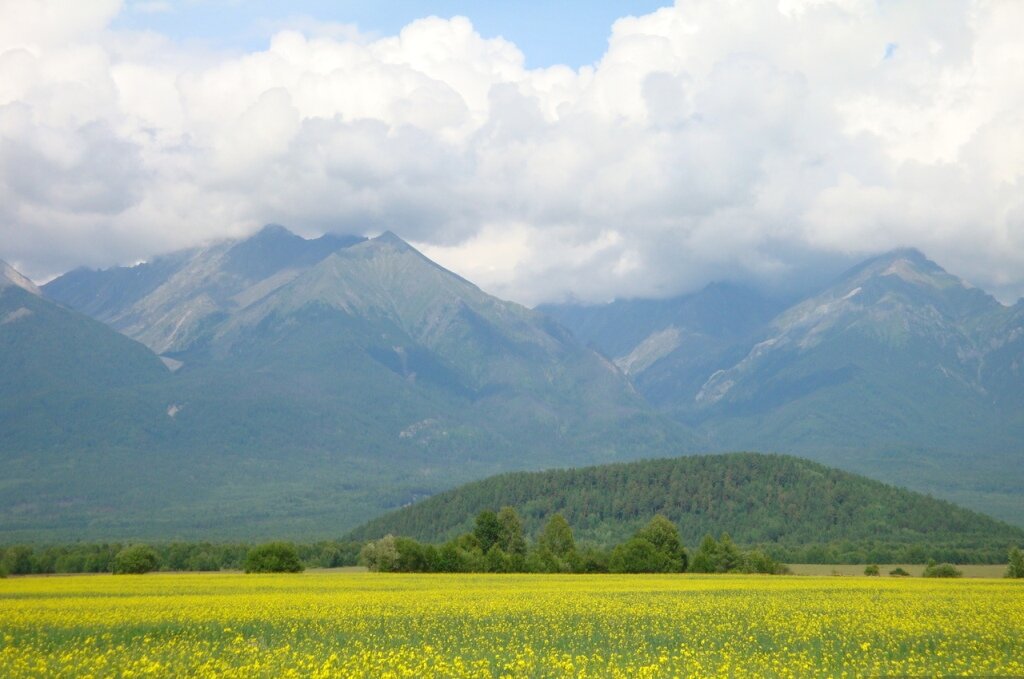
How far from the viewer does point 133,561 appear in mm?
106438

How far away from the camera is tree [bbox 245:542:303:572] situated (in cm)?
10844

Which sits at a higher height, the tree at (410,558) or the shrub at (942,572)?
the tree at (410,558)

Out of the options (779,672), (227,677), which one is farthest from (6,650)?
(779,672)

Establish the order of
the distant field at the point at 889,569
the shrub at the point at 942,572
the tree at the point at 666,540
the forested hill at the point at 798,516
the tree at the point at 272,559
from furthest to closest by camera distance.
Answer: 1. the forested hill at the point at 798,516
2. the tree at the point at 666,540
3. the distant field at the point at 889,569
4. the tree at the point at 272,559
5. the shrub at the point at 942,572

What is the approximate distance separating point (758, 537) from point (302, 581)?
117 meters

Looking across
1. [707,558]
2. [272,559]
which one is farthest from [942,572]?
[272,559]

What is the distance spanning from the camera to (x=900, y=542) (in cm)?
16600

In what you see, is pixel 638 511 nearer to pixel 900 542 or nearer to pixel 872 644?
pixel 900 542

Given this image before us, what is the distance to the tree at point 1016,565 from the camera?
10162 cm

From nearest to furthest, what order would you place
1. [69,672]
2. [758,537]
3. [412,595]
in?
[69,672]
[412,595]
[758,537]

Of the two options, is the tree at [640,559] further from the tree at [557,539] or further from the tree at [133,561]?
the tree at [133,561]

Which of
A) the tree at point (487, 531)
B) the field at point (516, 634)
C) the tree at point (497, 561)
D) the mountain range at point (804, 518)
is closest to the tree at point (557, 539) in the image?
the tree at point (487, 531)

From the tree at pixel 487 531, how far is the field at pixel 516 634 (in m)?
60.4

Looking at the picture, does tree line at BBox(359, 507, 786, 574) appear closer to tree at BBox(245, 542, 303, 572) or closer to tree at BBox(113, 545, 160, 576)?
tree at BBox(245, 542, 303, 572)
